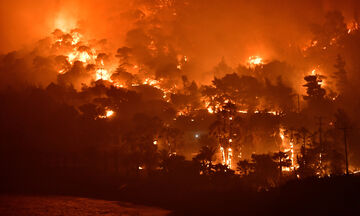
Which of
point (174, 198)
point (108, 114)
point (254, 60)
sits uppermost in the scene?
point (254, 60)

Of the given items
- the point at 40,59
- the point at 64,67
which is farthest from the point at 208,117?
the point at 40,59

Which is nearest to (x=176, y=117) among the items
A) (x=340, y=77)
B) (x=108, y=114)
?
(x=108, y=114)

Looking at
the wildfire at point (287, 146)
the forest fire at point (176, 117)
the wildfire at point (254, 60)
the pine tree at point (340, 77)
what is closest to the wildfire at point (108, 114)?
the forest fire at point (176, 117)

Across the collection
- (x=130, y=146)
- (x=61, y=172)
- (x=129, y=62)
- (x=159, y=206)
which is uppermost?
(x=129, y=62)

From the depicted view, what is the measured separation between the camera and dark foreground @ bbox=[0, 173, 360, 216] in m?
30.1

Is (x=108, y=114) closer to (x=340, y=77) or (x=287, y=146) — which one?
(x=287, y=146)

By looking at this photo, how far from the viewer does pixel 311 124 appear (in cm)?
5469

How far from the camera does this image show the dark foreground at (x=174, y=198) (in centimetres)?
3009

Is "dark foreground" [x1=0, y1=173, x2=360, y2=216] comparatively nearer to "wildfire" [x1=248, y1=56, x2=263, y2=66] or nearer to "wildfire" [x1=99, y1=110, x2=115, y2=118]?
"wildfire" [x1=99, y1=110, x2=115, y2=118]

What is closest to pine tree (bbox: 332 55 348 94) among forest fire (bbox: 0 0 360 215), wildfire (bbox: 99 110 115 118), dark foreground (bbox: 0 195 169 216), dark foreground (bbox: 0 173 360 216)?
forest fire (bbox: 0 0 360 215)

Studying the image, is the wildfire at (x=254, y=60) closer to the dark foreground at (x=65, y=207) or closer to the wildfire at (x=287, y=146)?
the wildfire at (x=287, y=146)

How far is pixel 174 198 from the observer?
38.4m

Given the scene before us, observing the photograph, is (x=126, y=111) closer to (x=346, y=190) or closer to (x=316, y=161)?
(x=316, y=161)

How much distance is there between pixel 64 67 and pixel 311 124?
173 ft
